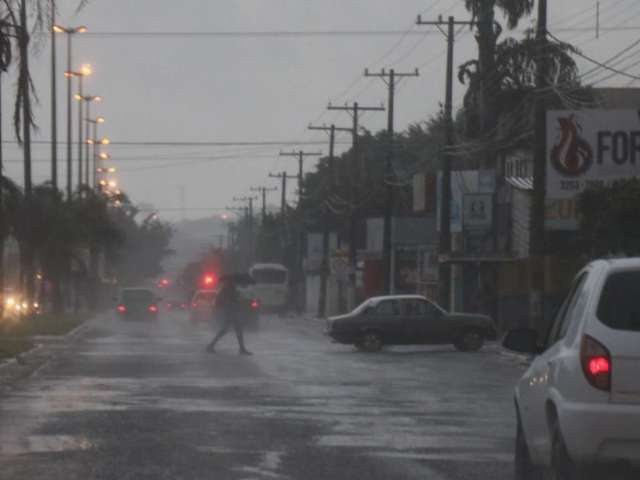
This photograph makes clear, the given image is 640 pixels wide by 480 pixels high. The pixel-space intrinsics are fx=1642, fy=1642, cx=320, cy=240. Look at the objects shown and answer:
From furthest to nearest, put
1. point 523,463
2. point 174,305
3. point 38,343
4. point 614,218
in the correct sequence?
1. point 174,305
2. point 38,343
3. point 614,218
4. point 523,463

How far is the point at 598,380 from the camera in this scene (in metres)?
9.56

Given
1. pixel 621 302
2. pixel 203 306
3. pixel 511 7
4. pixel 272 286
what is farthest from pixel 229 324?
pixel 272 286

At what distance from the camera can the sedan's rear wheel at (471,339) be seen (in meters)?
41.2

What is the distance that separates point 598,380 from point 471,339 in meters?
31.7

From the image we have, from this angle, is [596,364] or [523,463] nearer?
[596,364]

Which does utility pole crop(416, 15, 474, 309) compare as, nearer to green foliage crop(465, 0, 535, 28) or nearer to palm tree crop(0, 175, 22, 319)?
green foliage crop(465, 0, 535, 28)

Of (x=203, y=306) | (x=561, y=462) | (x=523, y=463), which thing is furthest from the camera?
(x=203, y=306)

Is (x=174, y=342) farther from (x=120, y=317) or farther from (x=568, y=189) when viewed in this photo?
(x=120, y=317)

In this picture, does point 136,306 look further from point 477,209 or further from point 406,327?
point 406,327

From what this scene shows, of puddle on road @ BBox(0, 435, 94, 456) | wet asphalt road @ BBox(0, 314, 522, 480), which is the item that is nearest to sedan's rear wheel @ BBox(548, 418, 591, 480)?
wet asphalt road @ BBox(0, 314, 522, 480)

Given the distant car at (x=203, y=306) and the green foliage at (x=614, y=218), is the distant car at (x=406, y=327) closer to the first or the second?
the green foliage at (x=614, y=218)

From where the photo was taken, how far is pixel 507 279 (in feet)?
184

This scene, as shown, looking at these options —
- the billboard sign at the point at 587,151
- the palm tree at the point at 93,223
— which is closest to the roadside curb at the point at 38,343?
the palm tree at the point at 93,223

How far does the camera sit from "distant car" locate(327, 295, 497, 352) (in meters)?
40.7
